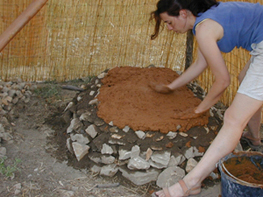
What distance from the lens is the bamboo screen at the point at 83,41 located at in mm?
4117

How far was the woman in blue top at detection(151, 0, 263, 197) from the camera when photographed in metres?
2.22

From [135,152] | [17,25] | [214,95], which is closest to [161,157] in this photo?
[135,152]

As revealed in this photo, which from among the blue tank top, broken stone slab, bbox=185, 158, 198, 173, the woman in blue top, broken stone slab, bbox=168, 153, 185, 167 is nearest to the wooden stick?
the woman in blue top

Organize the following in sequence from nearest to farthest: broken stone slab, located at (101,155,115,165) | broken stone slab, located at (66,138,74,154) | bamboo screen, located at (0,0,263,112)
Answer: broken stone slab, located at (101,155,115,165)
broken stone slab, located at (66,138,74,154)
bamboo screen, located at (0,0,263,112)

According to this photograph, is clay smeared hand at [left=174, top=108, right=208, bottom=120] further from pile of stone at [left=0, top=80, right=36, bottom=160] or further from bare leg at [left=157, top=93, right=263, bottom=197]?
pile of stone at [left=0, top=80, right=36, bottom=160]

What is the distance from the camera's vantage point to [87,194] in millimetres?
2645

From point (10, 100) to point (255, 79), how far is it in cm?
276

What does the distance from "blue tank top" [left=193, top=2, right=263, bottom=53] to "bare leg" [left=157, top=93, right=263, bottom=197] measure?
0.44 m

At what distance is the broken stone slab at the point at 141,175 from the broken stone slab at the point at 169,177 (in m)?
0.06

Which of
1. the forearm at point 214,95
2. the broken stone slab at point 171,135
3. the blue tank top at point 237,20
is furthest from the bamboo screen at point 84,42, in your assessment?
the blue tank top at point 237,20

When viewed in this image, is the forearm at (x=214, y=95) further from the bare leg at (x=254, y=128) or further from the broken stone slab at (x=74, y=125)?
the broken stone slab at (x=74, y=125)

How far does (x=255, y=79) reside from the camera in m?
2.25

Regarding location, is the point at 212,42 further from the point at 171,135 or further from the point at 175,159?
the point at 175,159

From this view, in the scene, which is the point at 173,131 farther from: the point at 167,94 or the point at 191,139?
the point at 167,94
